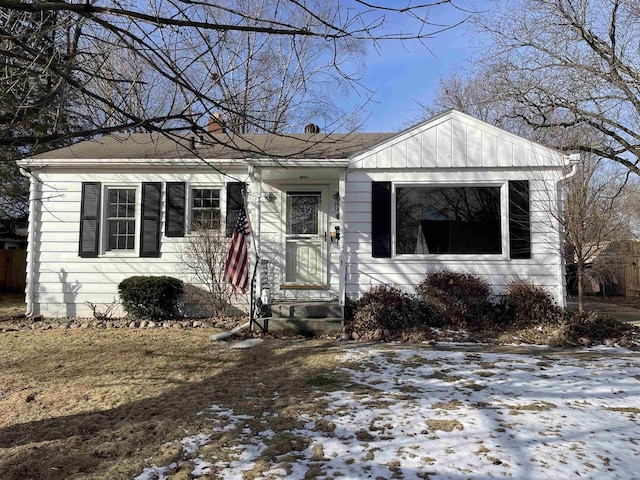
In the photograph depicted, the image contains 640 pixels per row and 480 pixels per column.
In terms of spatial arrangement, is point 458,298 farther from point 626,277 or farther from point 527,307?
point 626,277

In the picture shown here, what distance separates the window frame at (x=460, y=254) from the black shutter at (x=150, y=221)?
487cm

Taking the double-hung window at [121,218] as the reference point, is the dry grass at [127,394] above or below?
below

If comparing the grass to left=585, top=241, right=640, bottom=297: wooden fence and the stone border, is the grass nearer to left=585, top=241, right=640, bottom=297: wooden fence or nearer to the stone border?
the stone border

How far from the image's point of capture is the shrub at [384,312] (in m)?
7.05

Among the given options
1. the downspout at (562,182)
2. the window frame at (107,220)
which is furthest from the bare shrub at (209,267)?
the downspout at (562,182)

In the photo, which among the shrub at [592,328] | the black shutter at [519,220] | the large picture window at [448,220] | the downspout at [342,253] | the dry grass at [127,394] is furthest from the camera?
the large picture window at [448,220]

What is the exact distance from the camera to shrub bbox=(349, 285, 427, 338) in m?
7.05

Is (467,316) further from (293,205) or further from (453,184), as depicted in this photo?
(293,205)

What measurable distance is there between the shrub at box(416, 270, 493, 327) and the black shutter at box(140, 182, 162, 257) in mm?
5501

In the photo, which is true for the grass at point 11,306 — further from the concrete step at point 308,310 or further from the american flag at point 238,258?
the concrete step at point 308,310

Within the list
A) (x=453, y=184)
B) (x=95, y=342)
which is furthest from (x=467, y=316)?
(x=95, y=342)

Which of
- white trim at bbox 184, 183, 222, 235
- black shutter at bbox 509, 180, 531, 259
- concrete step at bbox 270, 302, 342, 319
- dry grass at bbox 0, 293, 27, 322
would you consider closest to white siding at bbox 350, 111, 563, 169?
black shutter at bbox 509, 180, 531, 259

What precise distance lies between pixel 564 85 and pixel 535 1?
2.35 m

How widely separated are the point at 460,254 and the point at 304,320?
3130 mm
